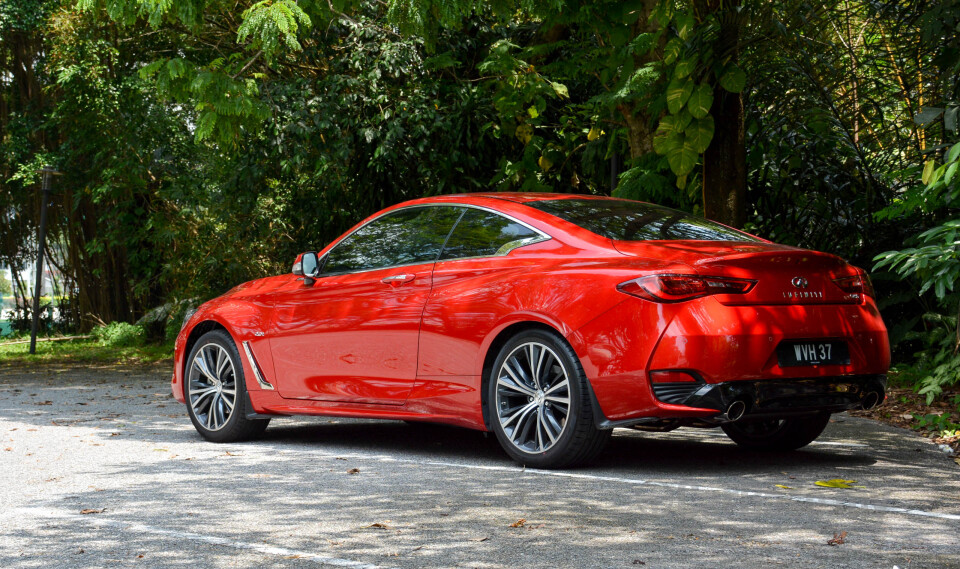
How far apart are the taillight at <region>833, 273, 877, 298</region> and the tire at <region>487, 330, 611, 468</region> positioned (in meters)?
1.53

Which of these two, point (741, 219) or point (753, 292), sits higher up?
point (741, 219)

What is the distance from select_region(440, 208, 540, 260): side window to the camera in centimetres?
627

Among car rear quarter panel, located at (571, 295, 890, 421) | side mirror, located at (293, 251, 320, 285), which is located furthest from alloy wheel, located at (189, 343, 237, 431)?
car rear quarter panel, located at (571, 295, 890, 421)

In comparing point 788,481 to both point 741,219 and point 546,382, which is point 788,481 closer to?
point 546,382

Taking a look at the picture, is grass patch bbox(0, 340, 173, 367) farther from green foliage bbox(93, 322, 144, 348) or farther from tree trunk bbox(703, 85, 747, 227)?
tree trunk bbox(703, 85, 747, 227)

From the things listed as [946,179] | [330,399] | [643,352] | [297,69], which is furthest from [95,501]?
[297,69]

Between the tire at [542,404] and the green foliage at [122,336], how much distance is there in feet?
62.9

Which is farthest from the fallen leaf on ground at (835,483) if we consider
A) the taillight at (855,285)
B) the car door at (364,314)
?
the car door at (364,314)

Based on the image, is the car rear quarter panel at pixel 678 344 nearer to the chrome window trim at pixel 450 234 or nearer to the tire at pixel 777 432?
the chrome window trim at pixel 450 234

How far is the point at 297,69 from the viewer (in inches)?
641

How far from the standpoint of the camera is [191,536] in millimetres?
4465

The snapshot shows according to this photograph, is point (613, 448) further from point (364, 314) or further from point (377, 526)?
point (377, 526)

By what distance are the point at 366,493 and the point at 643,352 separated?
155 cm

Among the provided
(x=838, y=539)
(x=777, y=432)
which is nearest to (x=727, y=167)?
(x=777, y=432)
